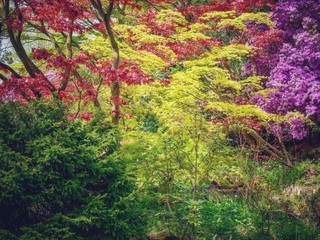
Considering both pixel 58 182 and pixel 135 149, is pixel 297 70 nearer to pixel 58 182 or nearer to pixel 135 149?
pixel 135 149

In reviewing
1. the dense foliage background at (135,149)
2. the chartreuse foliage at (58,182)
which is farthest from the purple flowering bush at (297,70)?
the chartreuse foliage at (58,182)

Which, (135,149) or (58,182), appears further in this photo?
(135,149)

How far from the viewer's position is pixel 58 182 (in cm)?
393

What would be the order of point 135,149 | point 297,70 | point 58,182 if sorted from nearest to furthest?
point 58,182 → point 135,149 → point 297,70

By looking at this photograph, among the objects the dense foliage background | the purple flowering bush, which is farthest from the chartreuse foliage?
the purple flowering bush

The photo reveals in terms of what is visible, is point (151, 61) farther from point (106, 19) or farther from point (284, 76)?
point (284, 76)

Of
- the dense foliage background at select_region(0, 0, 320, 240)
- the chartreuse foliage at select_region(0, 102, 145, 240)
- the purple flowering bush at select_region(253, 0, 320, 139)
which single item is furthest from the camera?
the purple flowering bush at select_region(253, 0, 320, 139)

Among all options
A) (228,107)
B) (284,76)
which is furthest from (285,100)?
(228,107)

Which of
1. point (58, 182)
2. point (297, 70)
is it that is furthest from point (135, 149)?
point (297, 70)

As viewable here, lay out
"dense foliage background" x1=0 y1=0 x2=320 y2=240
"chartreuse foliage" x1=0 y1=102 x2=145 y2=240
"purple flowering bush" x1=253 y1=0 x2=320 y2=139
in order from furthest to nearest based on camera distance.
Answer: "purple flowering bush" x1=253 y1=0 x2=320 y2=139 → "dense foliage background" x1=0 y1=0 x2=320 y2=240 → "chartreuse foliage" x1=0 y1=102 x2=145 y2=240

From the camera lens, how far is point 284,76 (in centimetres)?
997

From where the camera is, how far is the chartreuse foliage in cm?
378

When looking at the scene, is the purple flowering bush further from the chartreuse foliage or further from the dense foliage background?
the chartreuse foliage

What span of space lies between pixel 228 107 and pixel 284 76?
3.12 meters
